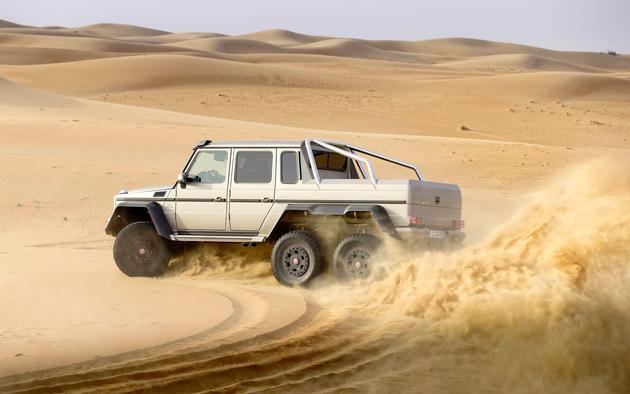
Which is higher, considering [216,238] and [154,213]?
[154,213]

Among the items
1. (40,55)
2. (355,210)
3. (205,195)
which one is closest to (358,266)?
(355,210)

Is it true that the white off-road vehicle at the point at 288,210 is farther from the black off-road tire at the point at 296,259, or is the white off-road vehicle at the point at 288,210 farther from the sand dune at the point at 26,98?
the sand dune at the point at 26,98

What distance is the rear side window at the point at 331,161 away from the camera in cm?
1194

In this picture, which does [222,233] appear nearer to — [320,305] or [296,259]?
[296,259]

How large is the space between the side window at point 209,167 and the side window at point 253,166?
0.18 m

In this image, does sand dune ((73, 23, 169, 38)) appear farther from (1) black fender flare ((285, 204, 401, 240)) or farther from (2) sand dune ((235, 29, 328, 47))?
(1) black fender flare ((285, 204, 401, 240))

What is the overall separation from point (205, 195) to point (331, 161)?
5.06 feet

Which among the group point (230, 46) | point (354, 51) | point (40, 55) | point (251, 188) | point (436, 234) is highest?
point (230, 46)

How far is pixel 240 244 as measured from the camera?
12391 millimetres

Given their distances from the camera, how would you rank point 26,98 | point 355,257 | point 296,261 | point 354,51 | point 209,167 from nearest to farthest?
point 355,257, point 296,261, point 209,167, point 26,98, point 354,51

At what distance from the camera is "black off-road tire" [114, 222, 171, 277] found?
Result: 12016 millimetres

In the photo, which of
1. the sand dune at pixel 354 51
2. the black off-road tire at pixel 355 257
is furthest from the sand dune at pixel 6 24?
the black off-road tire at pixel 355 257

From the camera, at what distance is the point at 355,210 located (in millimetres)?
10891

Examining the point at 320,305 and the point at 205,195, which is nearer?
the point at 320,305
